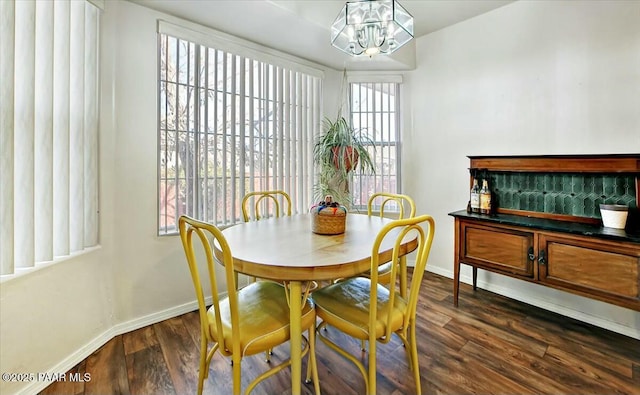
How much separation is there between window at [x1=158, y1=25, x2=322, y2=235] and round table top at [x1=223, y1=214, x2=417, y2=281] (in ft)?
2.73

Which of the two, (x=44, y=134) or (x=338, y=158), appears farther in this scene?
(x=338, y=158)

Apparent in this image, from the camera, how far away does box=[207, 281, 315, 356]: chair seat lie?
3.86ft

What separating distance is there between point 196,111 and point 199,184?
0.63 metres

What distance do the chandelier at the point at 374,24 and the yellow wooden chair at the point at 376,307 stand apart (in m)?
1.11

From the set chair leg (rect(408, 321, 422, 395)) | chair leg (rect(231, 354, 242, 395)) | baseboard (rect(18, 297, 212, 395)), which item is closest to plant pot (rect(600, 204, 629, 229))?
chair leg (rect(408, 321, 422, 395))

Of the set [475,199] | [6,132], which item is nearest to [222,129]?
[6,132]

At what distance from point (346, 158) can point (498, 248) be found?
1620mm

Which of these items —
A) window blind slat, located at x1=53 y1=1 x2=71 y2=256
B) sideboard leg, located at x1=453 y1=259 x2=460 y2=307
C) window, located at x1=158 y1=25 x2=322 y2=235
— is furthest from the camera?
sideboard leg, located at x1=453 y1=259 x2=460 y2=307

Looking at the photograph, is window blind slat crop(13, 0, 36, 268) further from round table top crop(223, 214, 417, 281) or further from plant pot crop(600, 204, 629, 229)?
plant pot crop(600, 204, 629, 229)

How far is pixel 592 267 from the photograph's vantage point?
5.91 feet

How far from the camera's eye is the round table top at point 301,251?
111 centimetres

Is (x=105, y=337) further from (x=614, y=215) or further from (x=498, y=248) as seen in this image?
(x=614, y=215)

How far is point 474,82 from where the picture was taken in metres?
2.84

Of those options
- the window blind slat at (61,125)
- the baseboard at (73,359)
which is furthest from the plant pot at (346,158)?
the baseboard at (73,359)
